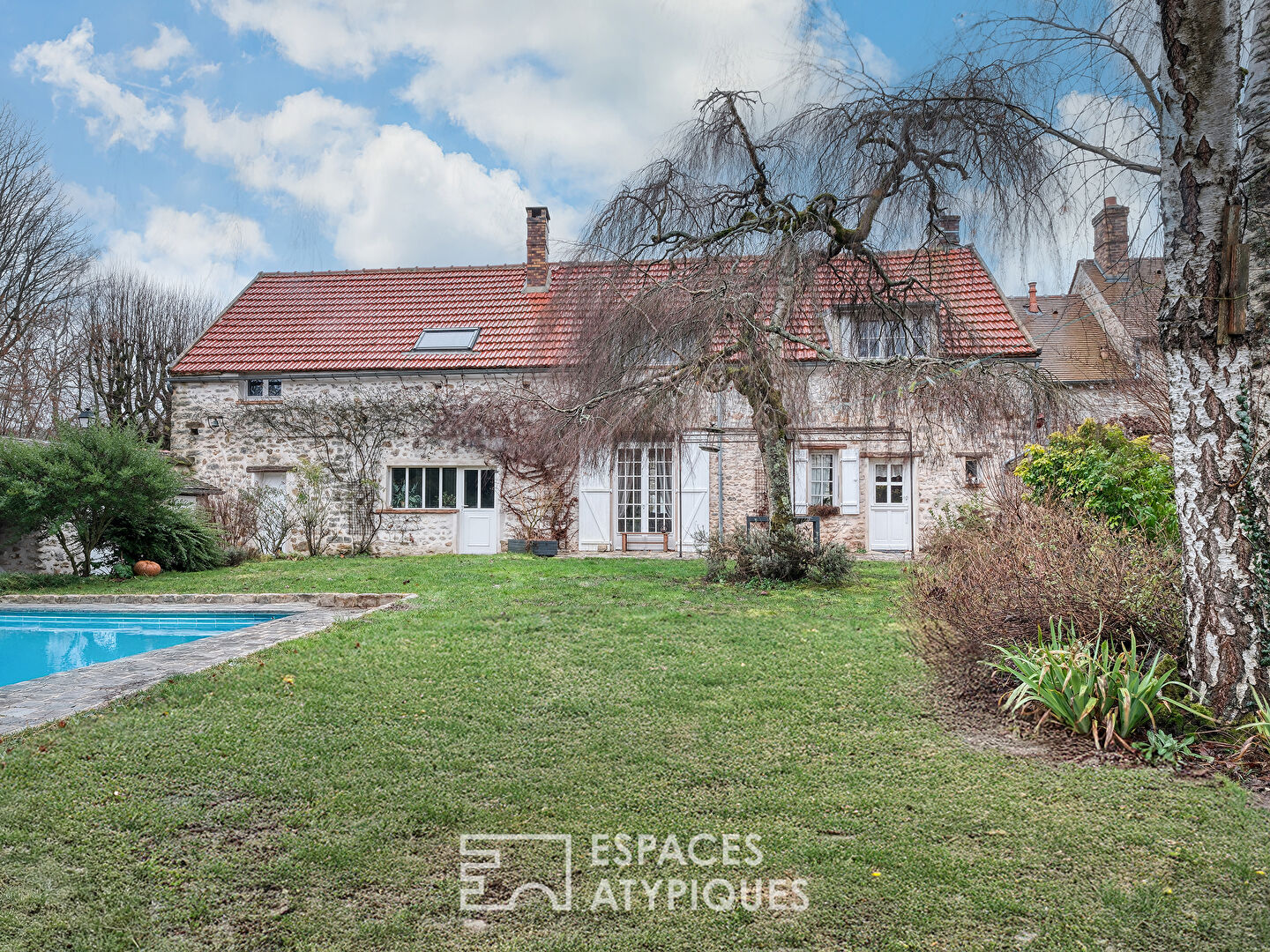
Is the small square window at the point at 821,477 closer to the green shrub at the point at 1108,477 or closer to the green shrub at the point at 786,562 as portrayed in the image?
the green shrub at the point at 786,562

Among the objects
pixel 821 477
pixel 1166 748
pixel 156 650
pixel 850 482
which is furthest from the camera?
pixel 821 477

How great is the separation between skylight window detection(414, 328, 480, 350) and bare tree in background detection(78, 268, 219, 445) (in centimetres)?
895

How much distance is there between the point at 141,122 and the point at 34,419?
46.2 feet

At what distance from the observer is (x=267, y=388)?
1523 cm

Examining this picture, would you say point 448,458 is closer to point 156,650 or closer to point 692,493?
point 692,493

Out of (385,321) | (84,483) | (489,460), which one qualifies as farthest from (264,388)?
(489,460)

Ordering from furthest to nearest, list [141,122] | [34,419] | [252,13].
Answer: [34,419]
[141,122]
[252,13]

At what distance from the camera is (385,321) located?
643 inches

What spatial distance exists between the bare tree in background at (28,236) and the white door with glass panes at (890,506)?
60.7 ft

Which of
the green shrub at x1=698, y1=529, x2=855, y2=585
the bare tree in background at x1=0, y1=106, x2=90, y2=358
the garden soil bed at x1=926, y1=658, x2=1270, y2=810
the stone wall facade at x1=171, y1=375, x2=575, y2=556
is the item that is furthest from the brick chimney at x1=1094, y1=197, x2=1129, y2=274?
the bare tree in background at x1=0, y1=106, x2=90, y2=358

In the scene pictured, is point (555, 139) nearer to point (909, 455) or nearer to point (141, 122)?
point (141, 122)

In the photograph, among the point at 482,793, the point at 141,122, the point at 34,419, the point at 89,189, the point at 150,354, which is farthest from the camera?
the point at 150,354

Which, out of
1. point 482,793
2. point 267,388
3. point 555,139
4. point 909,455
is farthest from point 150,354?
point 482,793

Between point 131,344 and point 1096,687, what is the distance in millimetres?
23875
